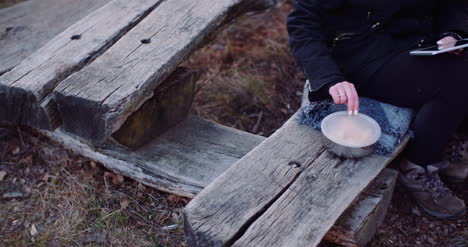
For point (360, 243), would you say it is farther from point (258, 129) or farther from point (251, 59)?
point (251, 59)

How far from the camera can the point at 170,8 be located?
2678mm

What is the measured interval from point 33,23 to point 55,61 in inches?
27.9

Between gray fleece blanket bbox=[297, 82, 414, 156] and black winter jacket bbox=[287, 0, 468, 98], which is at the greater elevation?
black winter jacket bbox=[287, 0, 468, 98]

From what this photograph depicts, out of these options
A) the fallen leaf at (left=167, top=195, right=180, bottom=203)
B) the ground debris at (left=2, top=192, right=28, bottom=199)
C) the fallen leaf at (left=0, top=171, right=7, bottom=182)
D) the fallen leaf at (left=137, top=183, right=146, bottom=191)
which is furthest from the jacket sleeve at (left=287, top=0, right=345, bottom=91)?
the fallen leaf at (left=0, top=171, right=7, bottom=182)

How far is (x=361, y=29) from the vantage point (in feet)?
7.62

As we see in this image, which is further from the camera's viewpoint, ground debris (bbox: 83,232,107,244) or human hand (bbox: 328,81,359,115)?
ground debris (bbox: 83,232,107,244)

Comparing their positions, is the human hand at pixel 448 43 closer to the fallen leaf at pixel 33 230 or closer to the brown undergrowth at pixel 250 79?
the brown undergrowth at pixel 250 79

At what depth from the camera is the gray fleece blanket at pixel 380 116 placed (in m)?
2.22

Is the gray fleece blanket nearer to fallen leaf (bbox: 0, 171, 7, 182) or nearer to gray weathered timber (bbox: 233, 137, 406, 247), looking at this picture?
gray weathered timber (bbox: 233, 137, 406, 247)

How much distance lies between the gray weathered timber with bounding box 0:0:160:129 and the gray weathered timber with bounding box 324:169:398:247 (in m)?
1.36

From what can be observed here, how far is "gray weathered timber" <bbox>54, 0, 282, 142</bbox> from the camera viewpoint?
2.04m

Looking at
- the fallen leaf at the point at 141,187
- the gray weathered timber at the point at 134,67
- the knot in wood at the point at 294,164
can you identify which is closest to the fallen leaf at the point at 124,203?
the fallen leaf at the point at 141,187

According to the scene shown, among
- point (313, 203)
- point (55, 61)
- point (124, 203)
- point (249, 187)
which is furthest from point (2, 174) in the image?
point (313, 203)

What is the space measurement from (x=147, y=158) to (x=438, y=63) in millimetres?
1530
